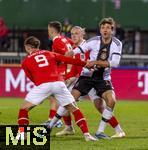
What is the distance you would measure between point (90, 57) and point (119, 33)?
51.7ft

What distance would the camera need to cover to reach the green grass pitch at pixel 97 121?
12719 mm

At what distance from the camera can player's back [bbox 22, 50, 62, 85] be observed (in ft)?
43.4

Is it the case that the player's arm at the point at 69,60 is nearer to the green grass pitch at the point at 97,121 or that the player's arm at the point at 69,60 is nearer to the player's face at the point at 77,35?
the green grass pitch at the point at 97,121

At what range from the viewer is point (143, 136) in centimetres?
1441

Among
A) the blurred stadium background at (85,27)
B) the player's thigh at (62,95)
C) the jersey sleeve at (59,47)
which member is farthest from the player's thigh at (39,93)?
the blurred stadium background at (85,27)

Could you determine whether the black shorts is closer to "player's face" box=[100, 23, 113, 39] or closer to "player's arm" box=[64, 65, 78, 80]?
"player's face" box=[100, 23, 113, 39]

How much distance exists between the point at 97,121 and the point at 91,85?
3756 mm

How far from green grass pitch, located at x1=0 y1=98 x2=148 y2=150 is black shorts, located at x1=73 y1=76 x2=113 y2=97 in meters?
0.93

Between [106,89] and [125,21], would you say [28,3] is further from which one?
[106,89]

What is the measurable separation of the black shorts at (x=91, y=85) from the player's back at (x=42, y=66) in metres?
1.08

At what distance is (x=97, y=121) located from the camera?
58.7 feet

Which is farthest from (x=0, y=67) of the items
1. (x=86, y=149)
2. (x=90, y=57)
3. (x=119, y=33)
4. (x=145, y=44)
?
(x=86, y=149)

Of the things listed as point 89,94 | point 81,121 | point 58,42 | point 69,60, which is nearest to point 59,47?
point 58,42

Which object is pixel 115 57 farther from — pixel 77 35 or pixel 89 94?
pixel 77 35
